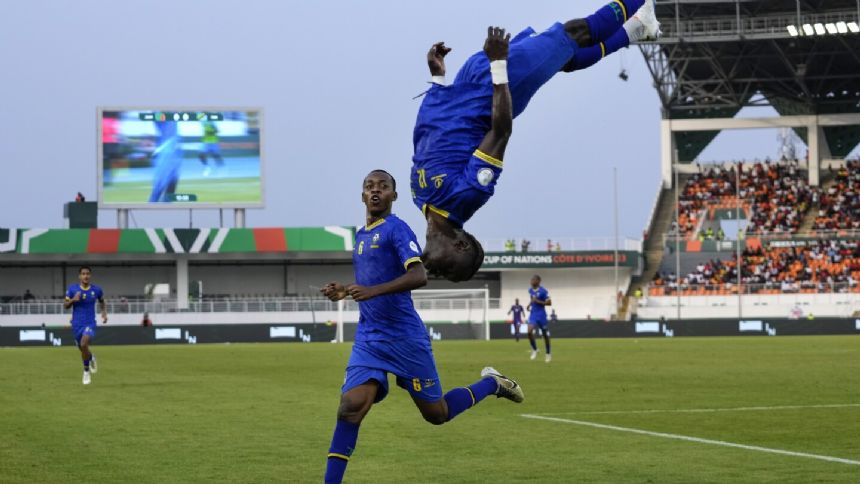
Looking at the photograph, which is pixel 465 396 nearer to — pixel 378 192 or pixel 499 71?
pixel 378 192

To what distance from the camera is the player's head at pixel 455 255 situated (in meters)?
8.95

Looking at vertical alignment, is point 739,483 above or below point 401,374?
below

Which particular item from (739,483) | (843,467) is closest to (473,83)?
(739,483)

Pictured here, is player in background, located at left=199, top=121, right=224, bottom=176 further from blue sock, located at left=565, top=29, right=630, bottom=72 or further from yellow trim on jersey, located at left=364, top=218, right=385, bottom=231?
yellow trim on jersey, located at left=364, top=218, right=385, bottom=231

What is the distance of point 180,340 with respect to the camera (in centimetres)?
5925

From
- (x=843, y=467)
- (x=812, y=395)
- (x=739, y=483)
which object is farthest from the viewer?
(x=812, y=395)

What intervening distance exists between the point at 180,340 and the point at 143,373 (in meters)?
29.8

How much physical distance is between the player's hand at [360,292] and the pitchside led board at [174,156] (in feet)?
198

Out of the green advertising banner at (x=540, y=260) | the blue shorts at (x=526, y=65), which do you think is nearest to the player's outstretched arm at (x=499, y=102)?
the blue shorts at (x=526, y=65)

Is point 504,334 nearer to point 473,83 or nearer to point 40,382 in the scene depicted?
point 40,382

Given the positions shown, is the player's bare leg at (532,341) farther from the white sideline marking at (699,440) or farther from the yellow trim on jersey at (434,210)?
the yellow trim on jersey at (434,210)

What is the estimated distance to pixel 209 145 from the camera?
69125mm

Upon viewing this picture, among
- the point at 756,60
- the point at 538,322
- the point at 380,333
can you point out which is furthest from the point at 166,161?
the point at 380,333

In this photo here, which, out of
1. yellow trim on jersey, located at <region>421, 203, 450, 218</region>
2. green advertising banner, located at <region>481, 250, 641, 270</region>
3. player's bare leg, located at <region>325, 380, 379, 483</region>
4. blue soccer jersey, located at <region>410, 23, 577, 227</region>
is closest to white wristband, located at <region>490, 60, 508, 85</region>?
blue soccer jersey, located at <region>410, 23, 577, 227</region>
